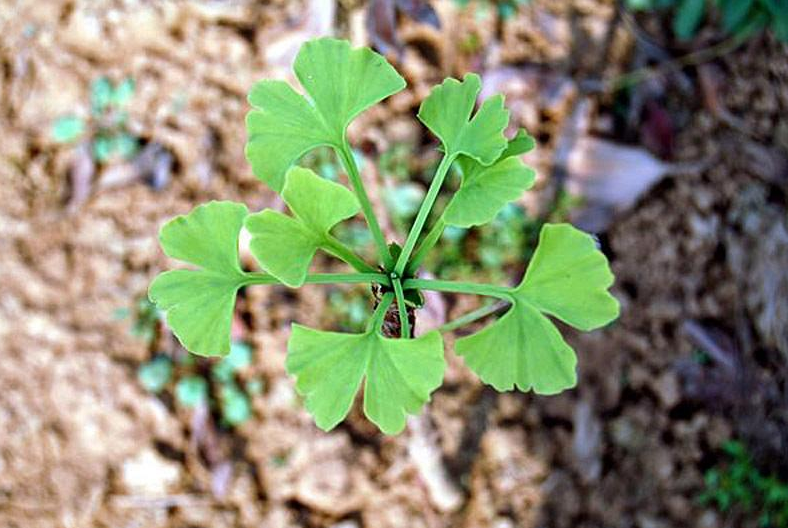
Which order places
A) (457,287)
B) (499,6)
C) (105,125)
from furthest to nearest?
(499,6), (105,125), (457,287)

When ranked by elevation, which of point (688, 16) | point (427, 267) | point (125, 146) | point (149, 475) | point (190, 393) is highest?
point (688, 16)

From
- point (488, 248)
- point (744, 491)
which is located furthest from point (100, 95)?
point (744, 491)

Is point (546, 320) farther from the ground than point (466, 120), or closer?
closer

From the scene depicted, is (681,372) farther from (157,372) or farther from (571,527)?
(157,372)

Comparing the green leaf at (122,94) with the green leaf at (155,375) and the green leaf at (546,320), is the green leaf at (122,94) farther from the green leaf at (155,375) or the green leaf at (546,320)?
the green leaf at (546,320)

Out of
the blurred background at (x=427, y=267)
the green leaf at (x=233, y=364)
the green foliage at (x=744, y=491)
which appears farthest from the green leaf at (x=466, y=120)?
the green foliage at (x=744, y=491)

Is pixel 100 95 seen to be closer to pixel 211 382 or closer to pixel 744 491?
pixel 211 382
